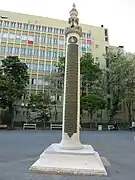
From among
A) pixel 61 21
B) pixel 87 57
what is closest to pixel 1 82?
pixel 87 57

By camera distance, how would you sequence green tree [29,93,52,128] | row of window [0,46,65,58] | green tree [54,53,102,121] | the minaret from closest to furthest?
the minaret, green tree [29,93,52,128], green tree [54,53,102,121], row of window [0,46,65,58]

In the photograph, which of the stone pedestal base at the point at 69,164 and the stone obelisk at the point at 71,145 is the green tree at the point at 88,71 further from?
the stone pedestal base at the point at 69,164

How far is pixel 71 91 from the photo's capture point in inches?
271

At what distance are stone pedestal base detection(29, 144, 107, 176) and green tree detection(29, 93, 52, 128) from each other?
92.4ft

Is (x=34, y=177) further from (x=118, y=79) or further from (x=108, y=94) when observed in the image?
(x=108, y=94)

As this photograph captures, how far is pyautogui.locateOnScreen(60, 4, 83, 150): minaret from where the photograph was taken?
662 cm

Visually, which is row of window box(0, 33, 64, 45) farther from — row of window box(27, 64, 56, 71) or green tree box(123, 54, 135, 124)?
green tree box(123, 54, 135, 124)

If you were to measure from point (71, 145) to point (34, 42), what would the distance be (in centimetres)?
3913

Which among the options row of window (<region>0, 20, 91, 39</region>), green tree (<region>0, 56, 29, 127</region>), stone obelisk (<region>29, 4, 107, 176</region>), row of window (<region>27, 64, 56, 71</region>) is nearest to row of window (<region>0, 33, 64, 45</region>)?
row of window (<region>0, 20, 91, 39</region>)

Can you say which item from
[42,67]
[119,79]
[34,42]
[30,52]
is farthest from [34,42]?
[119,79]

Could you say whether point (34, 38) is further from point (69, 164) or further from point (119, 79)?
point (69, 164)

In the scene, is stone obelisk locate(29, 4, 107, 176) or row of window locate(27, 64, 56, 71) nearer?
stone obelisk locate(29, 4, 107, 176)

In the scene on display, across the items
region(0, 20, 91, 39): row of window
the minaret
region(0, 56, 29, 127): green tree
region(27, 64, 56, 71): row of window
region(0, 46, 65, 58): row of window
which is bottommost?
the minaret

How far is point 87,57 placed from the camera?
37.7m
